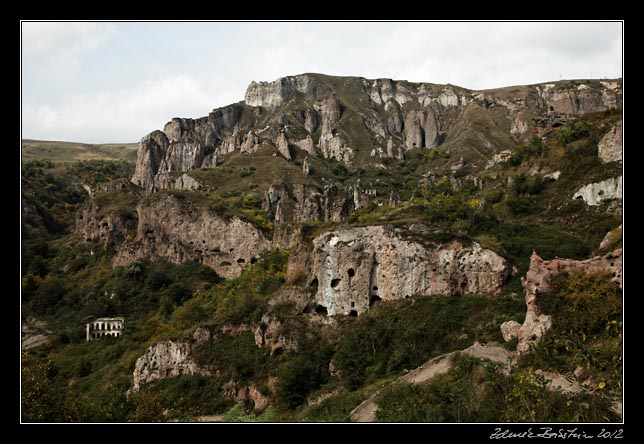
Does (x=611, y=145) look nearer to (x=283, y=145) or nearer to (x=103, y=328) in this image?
(x=103, y=328)

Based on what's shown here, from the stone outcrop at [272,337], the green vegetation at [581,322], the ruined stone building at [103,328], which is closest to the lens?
the green vegetation at [581,322]

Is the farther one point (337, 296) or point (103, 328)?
point (103, 328)

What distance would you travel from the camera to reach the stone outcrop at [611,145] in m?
41.8

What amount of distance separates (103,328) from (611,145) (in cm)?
5057

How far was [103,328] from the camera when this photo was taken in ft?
181

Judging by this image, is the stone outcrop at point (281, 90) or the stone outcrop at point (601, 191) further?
the stone outcrop at point (281, 90)

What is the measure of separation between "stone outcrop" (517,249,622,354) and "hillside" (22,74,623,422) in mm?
81

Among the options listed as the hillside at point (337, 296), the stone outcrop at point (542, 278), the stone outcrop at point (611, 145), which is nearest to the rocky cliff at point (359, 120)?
the hillside at point (337, 296)

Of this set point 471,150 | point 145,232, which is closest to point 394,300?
point 145,232

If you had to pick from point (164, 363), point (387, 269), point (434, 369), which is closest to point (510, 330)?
point (434, 369)

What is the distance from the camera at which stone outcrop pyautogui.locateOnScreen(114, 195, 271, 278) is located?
64312mm

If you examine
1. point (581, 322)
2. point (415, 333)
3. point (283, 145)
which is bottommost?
point (415, 333)

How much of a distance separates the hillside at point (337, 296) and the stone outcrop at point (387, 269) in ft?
0.31

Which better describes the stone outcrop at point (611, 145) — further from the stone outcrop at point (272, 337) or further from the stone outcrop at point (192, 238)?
the stone outcrop at point (192, 238)
